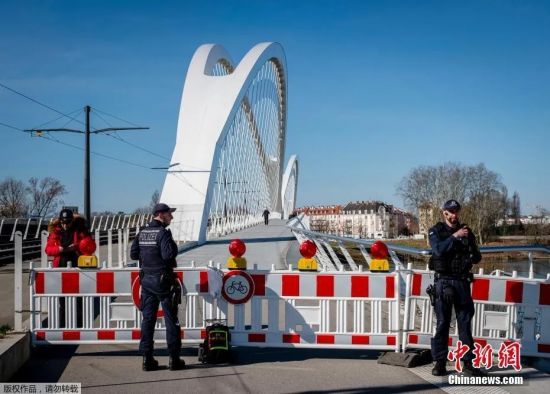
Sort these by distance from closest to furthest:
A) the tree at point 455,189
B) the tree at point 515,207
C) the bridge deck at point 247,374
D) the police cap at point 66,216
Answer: the bridge deck at point 247,374 → the police cap at point 66,216 → the tree at point 455,189 → the tree at point 515,207

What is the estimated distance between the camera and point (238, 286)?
7.05 m

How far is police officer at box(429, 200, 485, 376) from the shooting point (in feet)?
20.0

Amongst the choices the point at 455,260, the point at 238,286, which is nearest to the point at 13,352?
the point at 238,286

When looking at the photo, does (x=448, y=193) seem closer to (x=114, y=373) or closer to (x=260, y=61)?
(x=260, y=61)

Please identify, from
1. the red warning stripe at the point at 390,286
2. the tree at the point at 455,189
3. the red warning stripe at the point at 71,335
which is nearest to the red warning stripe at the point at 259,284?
the red warning stripe at the point at 390,286

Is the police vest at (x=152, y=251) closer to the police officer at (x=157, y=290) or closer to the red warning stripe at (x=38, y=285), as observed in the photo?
the police officer at (x=157, y=290)

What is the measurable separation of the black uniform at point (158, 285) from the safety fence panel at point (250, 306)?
0.60 metres

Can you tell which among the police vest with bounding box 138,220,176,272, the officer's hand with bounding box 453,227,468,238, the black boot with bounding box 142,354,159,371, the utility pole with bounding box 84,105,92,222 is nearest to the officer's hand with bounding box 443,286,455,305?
the officer's hand with bounding box 453,227,468,238

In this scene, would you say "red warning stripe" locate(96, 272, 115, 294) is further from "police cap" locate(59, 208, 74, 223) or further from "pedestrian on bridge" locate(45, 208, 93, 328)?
"police cap" locate(59, 208, 74, 223)

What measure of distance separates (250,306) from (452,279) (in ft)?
7.41

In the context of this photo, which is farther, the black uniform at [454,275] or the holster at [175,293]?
the holster at [175,293]

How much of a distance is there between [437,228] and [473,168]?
3087 inches

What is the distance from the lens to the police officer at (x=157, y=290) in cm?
635

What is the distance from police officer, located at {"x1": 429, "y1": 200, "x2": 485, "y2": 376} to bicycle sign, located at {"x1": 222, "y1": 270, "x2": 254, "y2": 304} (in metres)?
2.04
